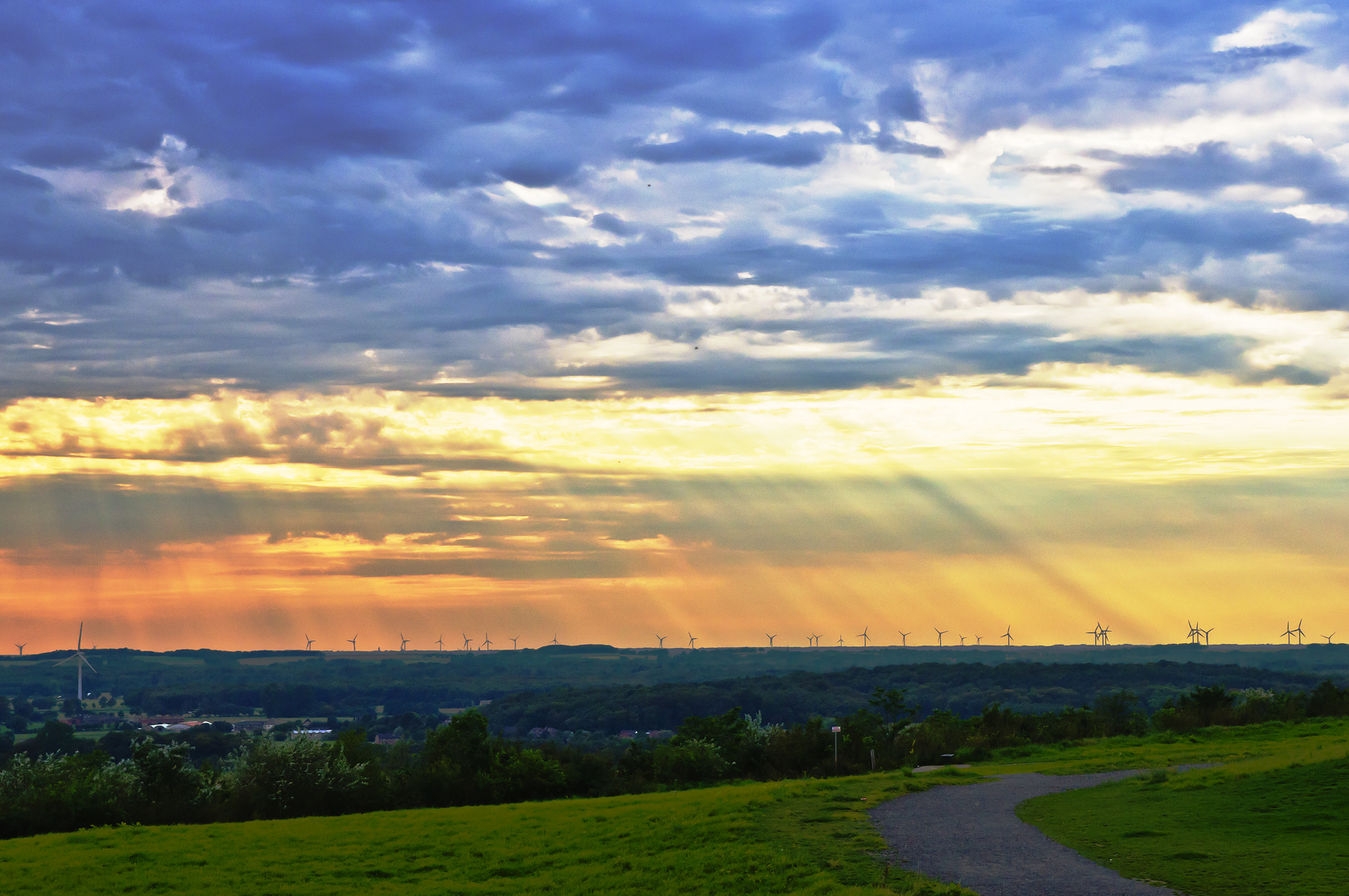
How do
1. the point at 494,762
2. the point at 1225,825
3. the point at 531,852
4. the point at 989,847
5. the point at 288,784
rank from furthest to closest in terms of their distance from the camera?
the point at 494,762
the point at 288,784
the point at 531,852
the point at 1225,825
the point at 989,847

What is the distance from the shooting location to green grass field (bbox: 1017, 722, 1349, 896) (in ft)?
67.8

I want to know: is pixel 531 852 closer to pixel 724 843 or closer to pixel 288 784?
pixel 724 843

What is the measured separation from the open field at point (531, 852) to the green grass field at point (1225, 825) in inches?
189

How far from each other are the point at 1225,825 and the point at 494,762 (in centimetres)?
4103

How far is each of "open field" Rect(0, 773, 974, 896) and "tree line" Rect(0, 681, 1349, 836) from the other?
28.0 ft

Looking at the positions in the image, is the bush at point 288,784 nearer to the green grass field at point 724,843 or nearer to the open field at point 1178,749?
the green grass field at point 724,843

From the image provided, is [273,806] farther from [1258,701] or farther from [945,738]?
[1258,701]

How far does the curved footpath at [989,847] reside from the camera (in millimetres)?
21297

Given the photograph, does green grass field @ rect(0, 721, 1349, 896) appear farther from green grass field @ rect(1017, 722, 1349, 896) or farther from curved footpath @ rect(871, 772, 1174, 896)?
curved footpath @ rect(871, 772, 1174, 896)

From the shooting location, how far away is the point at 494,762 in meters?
58.8

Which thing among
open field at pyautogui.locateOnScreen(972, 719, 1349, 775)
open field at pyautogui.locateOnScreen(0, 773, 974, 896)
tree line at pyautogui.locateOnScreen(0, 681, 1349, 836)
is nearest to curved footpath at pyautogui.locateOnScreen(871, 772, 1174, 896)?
open field at pyautogui.locateOnScreen(0, 773, 974, 896)

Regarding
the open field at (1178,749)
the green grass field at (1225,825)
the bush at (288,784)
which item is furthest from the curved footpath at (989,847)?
the bush at (288,784)

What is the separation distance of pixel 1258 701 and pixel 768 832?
168 feet

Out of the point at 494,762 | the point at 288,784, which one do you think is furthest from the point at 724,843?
the point at 494,762
